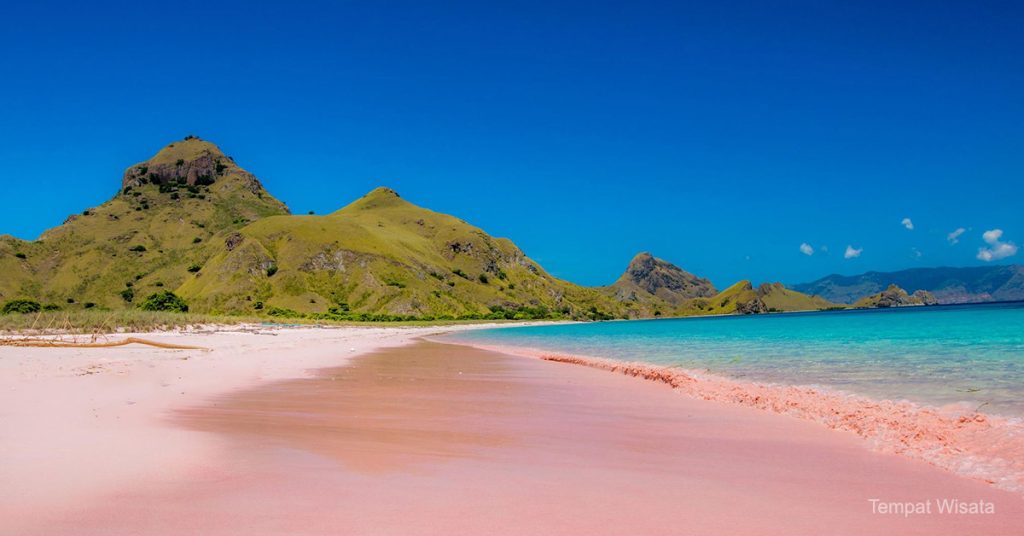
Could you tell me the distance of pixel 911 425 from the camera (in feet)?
25.9

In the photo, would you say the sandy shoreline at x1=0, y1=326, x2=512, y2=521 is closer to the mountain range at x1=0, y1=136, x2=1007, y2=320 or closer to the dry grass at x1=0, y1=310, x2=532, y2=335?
the dry grass at x1=0, y1=310, x2=532, y2=335

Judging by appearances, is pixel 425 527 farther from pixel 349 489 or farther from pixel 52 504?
pixel 52 504

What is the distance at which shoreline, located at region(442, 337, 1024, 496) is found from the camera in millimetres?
6012

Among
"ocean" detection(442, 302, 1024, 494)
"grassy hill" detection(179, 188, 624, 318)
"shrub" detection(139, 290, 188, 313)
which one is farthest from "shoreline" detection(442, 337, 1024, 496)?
"grassy hill" detection(179, 188, 624, 318)

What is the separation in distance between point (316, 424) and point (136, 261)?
170 m

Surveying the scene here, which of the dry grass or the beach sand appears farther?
the dry grass

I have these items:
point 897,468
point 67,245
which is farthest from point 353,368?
point 67,245

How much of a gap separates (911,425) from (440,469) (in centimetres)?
644

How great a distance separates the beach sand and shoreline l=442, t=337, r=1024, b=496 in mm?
338

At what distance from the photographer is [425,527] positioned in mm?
4145

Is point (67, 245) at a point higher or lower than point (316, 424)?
higher

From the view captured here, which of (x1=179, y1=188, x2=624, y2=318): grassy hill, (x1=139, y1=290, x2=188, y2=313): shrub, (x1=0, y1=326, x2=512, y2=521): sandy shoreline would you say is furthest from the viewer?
(x1=179, y1=188, x2=624, y2=318): grassy hill

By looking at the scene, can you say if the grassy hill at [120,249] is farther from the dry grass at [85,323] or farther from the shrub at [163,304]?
the dry grass at [85,323]

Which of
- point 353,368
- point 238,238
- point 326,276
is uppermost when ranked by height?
point 238,238
